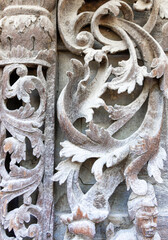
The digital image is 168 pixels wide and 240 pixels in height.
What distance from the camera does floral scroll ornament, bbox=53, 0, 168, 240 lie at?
1216mm

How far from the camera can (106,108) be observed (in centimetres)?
126

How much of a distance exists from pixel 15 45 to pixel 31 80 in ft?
0.51

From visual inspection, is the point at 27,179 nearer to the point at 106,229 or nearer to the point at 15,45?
the point at 106,229

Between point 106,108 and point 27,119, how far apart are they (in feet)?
0.99

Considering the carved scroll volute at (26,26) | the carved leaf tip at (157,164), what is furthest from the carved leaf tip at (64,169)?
the carved scroll volute at (26,26)

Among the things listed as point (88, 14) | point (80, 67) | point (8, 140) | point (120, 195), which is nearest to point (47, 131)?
point (8, 140)

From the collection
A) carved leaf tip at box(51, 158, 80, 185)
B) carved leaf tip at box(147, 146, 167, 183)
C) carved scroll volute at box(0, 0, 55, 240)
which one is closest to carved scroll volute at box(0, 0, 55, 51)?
carved scroll volute at box(0, 0, 55, 240)

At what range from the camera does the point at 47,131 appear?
4.23 feet

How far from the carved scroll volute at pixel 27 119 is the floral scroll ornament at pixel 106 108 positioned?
8 centimetres

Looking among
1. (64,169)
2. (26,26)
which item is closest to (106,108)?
(64,169)

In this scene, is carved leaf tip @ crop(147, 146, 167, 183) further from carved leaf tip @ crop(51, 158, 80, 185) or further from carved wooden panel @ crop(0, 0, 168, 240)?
carved leaf tip @ crop(51, 158, 80, 185)

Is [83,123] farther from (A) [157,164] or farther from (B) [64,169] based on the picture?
(A) [157,164]

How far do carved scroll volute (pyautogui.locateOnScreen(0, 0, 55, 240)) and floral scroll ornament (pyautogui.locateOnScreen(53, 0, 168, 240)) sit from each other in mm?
76

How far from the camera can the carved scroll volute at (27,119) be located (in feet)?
3.97
